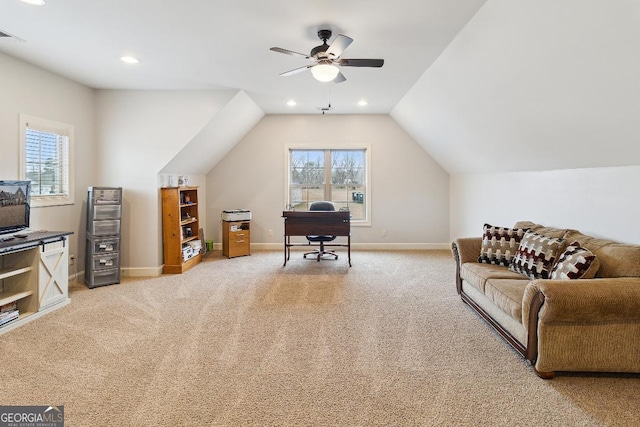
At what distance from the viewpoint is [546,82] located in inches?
106

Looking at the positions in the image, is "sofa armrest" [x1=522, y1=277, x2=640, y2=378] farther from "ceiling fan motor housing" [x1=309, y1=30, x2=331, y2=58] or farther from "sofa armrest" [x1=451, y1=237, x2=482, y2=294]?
"ceiling fan motor housing" [x1=309, y1=30, x2=331, y2=58]

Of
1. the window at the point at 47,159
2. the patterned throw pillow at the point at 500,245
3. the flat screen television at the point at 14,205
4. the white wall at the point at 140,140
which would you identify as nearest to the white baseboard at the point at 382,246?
the white wall at the point at 140,140

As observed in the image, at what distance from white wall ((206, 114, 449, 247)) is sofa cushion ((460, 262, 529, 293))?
123 inches

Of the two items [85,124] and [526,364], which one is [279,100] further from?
[526,364]

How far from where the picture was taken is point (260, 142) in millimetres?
6668

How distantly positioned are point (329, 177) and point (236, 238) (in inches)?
85.6

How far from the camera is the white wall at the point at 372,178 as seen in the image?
6.65 metres

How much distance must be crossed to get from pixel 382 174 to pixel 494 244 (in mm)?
3390

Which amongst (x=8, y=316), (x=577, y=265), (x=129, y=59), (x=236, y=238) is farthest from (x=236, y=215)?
(x=577, y=265)

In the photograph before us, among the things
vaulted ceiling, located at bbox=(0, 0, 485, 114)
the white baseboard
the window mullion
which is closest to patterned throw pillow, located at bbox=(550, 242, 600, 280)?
vaulted ceiling, located at bbox=(0, 0, 485, 114)

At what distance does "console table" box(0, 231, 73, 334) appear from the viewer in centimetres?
312

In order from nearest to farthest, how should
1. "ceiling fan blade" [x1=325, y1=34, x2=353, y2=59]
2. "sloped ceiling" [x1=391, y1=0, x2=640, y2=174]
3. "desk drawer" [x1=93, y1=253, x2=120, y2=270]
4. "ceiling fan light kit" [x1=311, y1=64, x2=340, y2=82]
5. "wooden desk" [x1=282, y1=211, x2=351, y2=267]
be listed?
"sloped ceiling" [x1=391, y1=0, x2=640, y2=174], "ceiling fan blade" [x1=325, y1=34, x2=353, y2=59], "ceiling fan light kit" [x1=311, y1=64, x2=340, y2=82], "desk drawer" [x1=93, y1=253, x2=120, y2=270], "wooden desk" [x1=282, y1=211, x2=351, y2=267]

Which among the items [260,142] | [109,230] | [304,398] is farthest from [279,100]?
[304,398]

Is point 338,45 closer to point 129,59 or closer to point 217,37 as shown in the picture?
point 217,37
